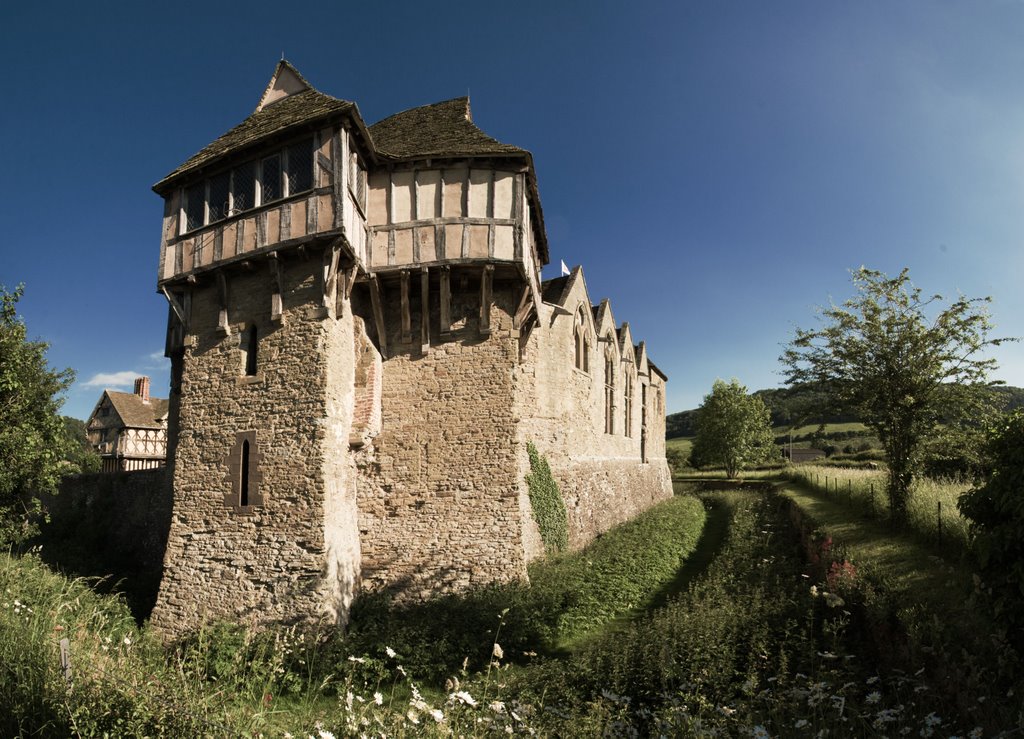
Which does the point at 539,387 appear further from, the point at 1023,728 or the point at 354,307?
the point at 1023,728

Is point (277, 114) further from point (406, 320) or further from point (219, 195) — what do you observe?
point (406, 320)

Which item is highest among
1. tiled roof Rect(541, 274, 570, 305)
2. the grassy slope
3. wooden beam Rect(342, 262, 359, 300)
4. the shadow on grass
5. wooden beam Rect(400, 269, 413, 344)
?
tiled roof Rect(541, 274, 570, 305)

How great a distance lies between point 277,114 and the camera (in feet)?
40.9

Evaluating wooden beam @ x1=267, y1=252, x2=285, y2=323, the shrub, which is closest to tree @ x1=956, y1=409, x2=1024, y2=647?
the shrub

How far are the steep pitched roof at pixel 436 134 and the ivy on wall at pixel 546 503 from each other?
7435 mm

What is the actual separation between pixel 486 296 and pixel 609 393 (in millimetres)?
12382

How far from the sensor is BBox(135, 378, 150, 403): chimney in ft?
122

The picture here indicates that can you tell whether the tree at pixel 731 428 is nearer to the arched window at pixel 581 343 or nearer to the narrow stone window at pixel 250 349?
the arched window at pixel 581 343

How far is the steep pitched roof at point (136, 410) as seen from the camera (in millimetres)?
33875

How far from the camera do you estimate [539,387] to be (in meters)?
15.6

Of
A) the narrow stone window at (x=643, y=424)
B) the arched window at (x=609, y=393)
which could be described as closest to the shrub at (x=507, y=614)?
the arched window at (x=609, y=393)

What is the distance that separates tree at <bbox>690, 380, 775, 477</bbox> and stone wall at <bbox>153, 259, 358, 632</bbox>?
36749mm

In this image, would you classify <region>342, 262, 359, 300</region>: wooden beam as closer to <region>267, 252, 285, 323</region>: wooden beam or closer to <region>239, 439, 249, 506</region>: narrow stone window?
<region>267, 252, 285, 323</region>: wooden beam

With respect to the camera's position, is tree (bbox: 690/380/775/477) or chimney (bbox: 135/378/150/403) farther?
tree (bbox: 690/380/775/477)
